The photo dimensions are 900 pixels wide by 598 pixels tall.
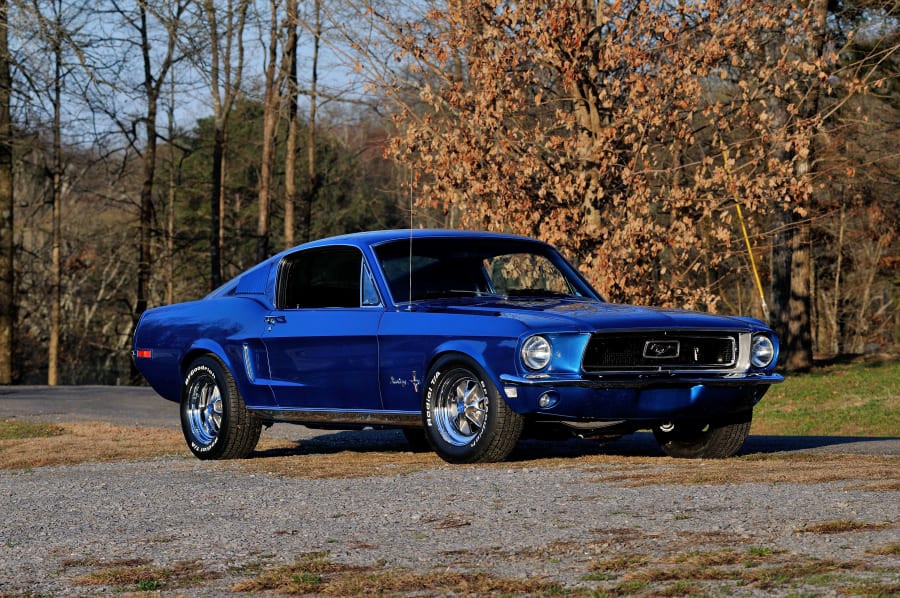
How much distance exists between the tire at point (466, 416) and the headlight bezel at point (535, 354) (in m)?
0.30

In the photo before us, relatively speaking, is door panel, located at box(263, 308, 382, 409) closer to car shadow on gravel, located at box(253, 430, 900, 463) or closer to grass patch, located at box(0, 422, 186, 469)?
car shadow on gravel, located at box(253, 430, 900, 463)

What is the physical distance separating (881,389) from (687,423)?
1534 centimetres

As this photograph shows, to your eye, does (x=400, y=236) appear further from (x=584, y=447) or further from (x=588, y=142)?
(x=588, y=142)

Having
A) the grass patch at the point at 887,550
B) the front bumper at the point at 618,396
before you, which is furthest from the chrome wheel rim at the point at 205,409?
the grass patch at the point at 887,550

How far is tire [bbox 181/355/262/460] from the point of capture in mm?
10492

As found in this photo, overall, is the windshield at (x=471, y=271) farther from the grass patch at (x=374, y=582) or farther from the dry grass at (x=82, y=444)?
the grass patch at (x=374, y=582)

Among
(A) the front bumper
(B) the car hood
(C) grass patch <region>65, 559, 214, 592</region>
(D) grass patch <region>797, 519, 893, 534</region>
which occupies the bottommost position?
(C) grass patch <region>65, 559, 214, 592</region>

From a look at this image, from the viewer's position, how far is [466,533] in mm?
6176

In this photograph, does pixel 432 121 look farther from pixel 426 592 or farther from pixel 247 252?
pixel 247 252

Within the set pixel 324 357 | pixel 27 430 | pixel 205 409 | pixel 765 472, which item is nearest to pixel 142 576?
pixel 765 472

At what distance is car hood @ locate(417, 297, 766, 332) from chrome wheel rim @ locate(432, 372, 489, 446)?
1.54 feet

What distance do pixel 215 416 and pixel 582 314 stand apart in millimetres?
3439

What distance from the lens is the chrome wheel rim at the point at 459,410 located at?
29.2 feet

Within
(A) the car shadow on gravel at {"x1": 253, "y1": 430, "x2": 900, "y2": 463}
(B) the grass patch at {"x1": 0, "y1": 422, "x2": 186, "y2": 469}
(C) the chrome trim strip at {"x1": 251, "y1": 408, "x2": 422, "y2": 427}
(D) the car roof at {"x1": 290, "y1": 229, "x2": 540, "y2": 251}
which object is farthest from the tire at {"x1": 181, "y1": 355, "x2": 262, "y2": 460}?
(D) the car roof at {"x1": 290, "y1": 229, "x2": 540, "y2": 251}
